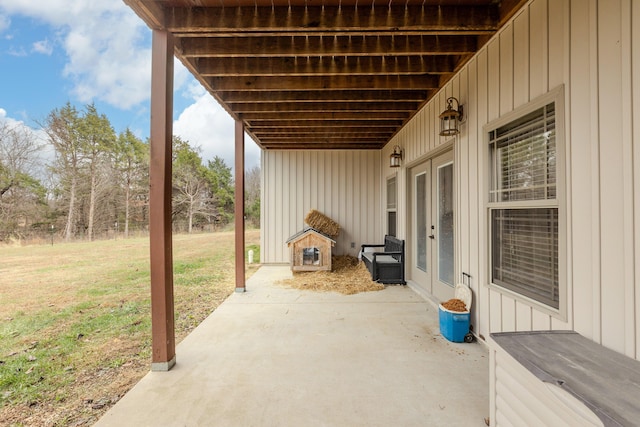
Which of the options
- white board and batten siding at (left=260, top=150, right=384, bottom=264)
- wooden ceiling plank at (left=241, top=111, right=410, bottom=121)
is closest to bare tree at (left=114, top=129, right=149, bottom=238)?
white board and batten siding at (left=260, top=150, right=384, bottom=264)

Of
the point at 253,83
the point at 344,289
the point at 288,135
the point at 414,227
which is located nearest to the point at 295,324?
the point at 344,289

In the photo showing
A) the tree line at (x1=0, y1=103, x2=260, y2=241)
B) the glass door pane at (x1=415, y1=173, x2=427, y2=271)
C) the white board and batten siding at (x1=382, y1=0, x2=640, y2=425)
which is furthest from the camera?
the tree line at (x1=0, y1=103, x2=260, y2=241)

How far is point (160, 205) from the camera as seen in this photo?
7.41ft

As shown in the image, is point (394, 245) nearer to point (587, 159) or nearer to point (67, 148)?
point (587, 159)

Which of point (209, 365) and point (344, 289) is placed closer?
point (209, 365)

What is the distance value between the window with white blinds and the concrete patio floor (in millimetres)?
840

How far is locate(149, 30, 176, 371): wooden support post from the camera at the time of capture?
7.41 feet

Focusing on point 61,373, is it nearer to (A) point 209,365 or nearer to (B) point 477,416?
(A) point 209,365

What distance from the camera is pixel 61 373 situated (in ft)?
7.38

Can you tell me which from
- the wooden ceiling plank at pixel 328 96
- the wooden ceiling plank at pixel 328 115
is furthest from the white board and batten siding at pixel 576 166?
the wooden ceiling plank at pixel 328 115

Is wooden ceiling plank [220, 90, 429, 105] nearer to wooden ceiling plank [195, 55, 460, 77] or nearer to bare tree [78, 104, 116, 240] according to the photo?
wooden ceiling plank [195, 55, 460, 77]

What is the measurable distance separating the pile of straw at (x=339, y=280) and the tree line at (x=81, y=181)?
42.6ft

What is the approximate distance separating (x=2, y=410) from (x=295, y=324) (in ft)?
7.62

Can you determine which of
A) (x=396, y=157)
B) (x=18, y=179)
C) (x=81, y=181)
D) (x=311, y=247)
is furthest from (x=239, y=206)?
(x=81, y=181)
